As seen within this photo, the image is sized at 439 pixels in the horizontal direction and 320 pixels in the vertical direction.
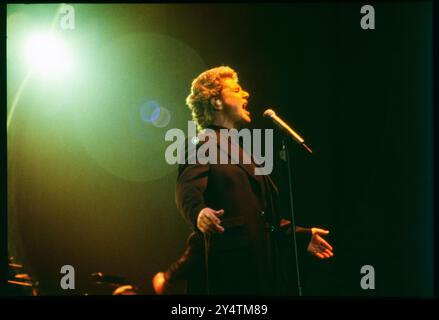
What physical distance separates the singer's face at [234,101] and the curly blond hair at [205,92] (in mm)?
36

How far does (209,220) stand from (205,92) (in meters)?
0.86

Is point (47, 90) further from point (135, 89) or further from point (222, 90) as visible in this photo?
point (222, 90)

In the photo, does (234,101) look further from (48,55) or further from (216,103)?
(48,55)

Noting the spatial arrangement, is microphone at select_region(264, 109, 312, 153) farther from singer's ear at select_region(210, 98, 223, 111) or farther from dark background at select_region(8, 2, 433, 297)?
singer's ear at select_region(210, 98, 223, 111)

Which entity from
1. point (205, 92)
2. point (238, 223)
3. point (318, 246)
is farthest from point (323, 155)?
point (205, 92)

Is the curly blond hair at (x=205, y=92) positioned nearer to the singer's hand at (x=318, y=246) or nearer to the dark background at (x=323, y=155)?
the dark background at (x=323, y=155)

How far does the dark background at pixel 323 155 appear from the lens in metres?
3.20

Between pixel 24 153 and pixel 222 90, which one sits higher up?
pixel 222 90

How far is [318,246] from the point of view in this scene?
10.4 ft

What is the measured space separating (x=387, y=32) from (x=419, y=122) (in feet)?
2.10

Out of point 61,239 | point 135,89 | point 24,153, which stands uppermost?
point 135,89

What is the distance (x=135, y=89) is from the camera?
10.6ft

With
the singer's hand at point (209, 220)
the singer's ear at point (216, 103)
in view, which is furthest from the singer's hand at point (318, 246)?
the singer's ear at point (216, 103)
